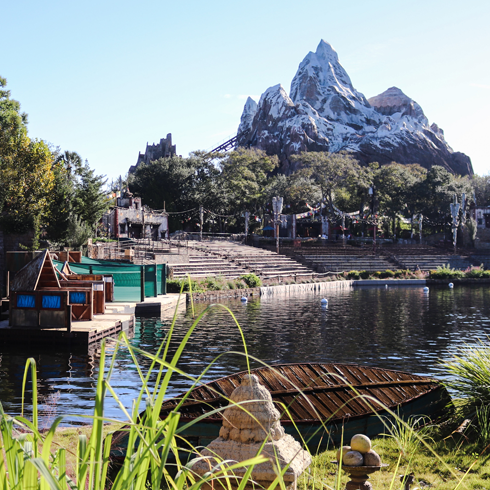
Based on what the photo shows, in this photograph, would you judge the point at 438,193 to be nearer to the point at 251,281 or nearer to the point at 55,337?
the point at 251,281

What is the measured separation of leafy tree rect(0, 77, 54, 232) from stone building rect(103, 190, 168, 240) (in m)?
18.6

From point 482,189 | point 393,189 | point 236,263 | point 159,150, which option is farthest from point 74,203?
point 159,150

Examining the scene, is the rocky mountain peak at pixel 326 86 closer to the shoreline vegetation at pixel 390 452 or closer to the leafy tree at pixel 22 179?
the leafy tree at pixel 22 179

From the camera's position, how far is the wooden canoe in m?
6.69

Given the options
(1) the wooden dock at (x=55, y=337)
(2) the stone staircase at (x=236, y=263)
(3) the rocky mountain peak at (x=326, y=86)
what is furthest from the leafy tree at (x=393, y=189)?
(1) the wooden dock at (x=55, y=337)

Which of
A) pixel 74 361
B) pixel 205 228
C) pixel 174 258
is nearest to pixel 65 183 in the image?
pixel 174 258

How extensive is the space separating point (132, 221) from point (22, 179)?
73.8ft

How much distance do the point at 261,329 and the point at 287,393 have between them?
13590 millimetres

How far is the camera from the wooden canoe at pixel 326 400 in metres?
6.69

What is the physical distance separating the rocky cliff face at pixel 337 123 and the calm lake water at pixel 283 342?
72864 millimetres

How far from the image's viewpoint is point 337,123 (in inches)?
4592

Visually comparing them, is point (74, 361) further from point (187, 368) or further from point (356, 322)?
point (356, 322)

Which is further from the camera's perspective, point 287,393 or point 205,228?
point 205,228

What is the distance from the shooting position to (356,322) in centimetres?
2288
